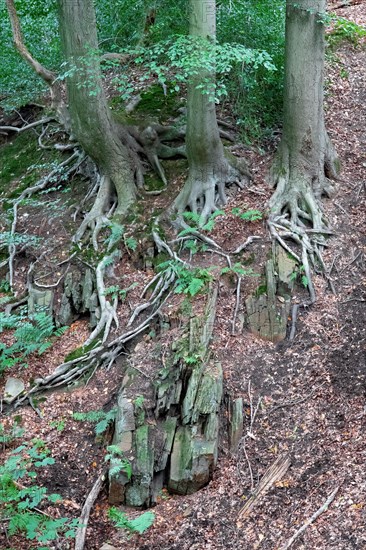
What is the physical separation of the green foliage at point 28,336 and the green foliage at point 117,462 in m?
2.05

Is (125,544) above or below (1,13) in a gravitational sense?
below

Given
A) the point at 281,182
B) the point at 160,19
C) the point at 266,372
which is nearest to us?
the point at 266,372

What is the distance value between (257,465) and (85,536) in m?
1.91

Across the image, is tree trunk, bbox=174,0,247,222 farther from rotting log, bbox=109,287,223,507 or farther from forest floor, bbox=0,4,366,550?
rotting log, bbox=109,287,223,507

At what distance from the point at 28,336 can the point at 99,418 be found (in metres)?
1.82

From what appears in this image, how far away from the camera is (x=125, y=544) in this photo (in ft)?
18.9

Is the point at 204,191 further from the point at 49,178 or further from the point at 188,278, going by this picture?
the point at 49,178

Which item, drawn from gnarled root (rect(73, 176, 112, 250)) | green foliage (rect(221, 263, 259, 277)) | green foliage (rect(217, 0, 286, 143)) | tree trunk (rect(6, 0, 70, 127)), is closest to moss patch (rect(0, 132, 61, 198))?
tree trunk (rect(6, 0, 70, 127))

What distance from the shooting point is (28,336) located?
8.08 metres

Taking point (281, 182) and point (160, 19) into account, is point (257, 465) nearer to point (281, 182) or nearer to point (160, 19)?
point (281, 182)

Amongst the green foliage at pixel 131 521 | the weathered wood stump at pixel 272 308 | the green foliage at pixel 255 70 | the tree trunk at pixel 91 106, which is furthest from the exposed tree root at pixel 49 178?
the green foliage at pixel 131 521

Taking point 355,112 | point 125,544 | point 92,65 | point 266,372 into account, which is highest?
point 92,65

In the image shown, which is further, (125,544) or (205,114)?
(205,114)

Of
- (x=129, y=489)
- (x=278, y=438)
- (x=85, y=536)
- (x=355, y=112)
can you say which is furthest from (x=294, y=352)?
(x=355, y=112)
